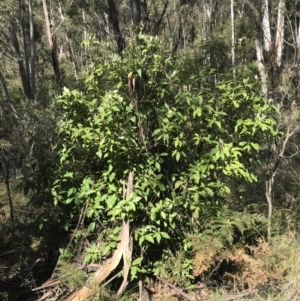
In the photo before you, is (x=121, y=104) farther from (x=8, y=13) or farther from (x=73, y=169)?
(x=8, y=13)

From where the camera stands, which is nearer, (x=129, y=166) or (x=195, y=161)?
(x=129, y=166)

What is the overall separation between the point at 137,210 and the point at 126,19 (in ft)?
76.6

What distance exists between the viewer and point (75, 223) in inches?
169

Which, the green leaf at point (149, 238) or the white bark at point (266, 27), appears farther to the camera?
the white bark at point (266, 27)

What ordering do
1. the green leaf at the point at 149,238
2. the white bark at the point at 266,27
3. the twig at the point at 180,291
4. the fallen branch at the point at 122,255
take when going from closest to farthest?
the green leaf at the point at 149,238, the fallen branch at the point at 122,255, the twig at the point at 180,291, the white bark at the point at 266,27

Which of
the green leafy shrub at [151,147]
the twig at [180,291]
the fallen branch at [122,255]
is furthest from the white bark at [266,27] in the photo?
the twig at [180,291]

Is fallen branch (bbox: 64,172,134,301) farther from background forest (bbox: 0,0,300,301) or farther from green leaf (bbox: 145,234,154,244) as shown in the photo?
green leaf (bbox: 145,234,154,244)

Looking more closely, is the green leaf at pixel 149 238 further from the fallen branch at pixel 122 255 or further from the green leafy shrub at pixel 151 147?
the fallen branch at pixel 122 255

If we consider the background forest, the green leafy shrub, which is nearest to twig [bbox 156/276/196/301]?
the background forest

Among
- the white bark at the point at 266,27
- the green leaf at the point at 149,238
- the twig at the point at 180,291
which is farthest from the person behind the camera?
the white bark at the point at 266,27

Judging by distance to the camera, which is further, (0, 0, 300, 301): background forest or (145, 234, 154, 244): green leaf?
(0, 0, 300, 301): background forest

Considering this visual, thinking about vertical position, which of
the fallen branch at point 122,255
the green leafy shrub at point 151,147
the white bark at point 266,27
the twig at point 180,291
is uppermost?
the white bark at point 266,27

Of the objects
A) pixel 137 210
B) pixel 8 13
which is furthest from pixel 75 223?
pixel 8 13

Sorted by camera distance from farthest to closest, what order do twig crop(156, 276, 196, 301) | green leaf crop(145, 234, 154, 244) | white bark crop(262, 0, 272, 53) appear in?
white bark crop(262, 0, 272, 53) < twig crop(156, 276, 196, 301) < green leaf crop(145, 234, 154, 244)
